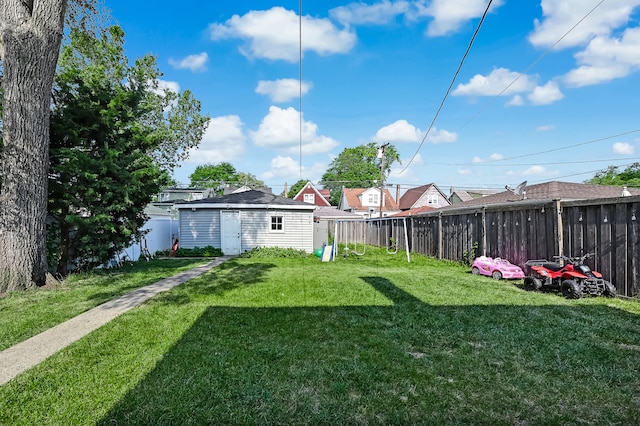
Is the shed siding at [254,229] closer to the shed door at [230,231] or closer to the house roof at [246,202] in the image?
the shed door at [230,231]

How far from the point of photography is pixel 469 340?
3.70 metres

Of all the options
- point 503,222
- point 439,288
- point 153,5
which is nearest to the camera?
point 439,288

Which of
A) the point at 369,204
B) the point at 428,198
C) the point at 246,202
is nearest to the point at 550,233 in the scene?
the point at 246,202

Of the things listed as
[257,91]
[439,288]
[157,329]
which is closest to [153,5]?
[257,91]

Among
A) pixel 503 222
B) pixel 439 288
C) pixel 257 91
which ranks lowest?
pixel 439 288

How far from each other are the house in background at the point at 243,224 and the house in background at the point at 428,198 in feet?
80.5

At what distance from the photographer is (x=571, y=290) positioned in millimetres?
5555

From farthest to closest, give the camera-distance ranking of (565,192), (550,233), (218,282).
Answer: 1. (565,192)
2. (218,282)
3. (550,233)

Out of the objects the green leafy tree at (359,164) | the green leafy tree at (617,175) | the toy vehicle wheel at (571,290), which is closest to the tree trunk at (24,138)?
the toy vehicle wheel at (571,290)

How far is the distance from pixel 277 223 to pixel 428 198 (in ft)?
86.1

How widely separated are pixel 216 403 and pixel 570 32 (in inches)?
373

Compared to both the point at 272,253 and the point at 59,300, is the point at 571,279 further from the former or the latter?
the point at 272,253

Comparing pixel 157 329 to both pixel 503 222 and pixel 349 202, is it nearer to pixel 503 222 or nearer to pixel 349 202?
pixel 503 222

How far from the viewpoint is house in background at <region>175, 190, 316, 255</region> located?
50.2ft
